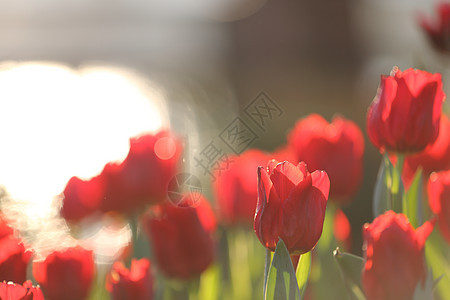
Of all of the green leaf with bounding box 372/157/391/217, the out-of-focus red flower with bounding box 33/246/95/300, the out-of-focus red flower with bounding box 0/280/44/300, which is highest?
the out-of-focus red flower with bounding box 0/280/44/300

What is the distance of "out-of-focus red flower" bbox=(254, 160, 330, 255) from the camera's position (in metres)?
0.52

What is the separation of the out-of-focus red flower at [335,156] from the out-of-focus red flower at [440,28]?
12.9 inches

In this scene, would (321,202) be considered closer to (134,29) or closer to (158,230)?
(158,230)

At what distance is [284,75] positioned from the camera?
4152mm

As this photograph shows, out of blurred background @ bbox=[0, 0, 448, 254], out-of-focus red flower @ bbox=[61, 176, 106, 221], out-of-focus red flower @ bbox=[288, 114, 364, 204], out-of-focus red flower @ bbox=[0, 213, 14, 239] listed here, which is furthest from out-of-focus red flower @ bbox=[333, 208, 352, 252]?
blurred background @ bbox=[0, 0, 448, 254]

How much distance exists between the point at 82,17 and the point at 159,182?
4585 millimetres

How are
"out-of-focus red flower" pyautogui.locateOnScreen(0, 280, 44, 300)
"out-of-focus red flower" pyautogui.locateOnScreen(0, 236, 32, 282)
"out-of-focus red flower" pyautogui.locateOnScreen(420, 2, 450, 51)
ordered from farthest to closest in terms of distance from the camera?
"out-of-focus red flower" pyautogui.locateOnScreen(420, 2, 450, 51) < "out-of-focus red flower" pyautogui.locateOnScreen(0, 236, 32, 282) < "out-of-focus red flower" pyautogui.locateOnScreen(0, 280, 44, 300)

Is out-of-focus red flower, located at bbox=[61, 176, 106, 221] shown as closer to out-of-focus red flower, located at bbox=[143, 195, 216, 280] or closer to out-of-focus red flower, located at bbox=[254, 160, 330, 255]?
out-of-focus red flower, located at bbox=[143, 195, 216, 280]

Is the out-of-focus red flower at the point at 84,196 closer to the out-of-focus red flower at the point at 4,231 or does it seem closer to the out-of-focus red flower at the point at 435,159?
the out-of-focus red flower at the point at 4,231

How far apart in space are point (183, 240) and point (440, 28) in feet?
1.92

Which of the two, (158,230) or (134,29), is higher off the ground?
(134,29)

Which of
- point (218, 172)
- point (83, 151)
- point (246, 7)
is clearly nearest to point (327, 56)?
point (246, 7)

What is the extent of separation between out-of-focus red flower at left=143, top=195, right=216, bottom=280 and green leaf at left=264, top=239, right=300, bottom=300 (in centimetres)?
23

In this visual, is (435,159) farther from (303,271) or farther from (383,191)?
(303,271)
